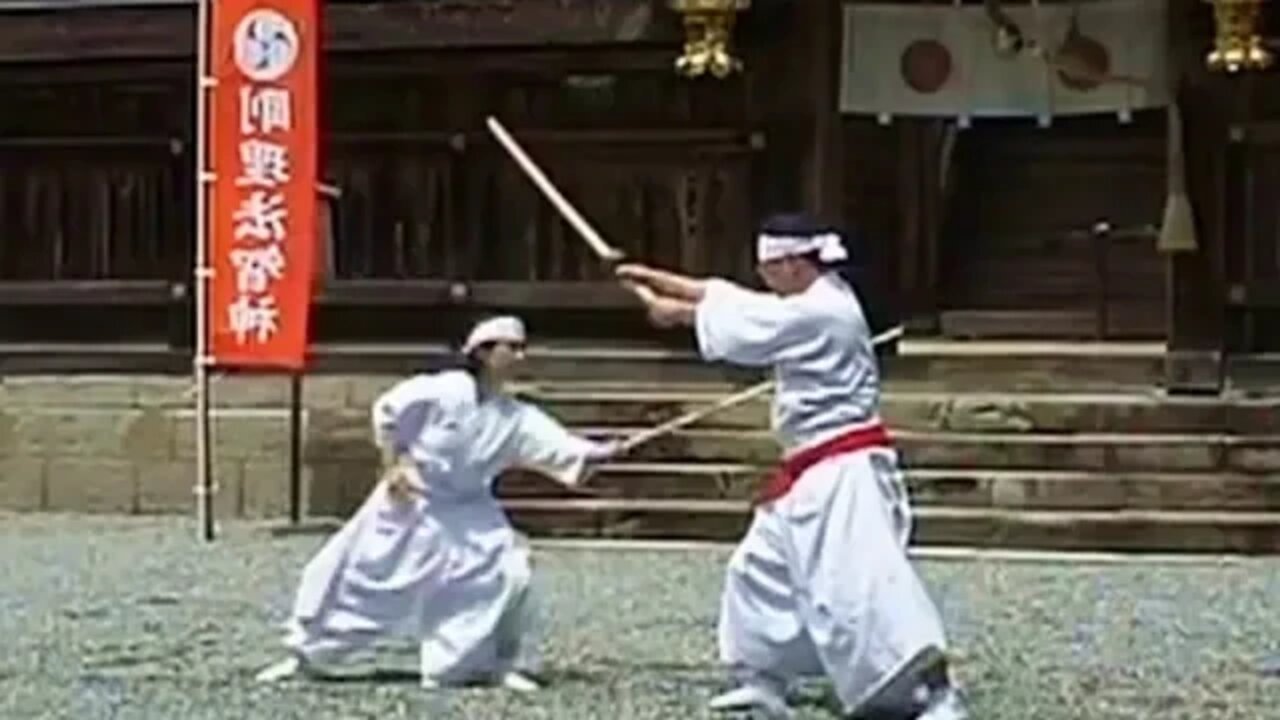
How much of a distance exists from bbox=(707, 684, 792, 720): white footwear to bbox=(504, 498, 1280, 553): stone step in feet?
17.0

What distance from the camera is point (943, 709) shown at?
696 centimetres

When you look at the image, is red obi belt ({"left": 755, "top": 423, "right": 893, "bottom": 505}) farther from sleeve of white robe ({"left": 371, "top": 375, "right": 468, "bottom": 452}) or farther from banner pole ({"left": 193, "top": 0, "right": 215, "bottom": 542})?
banner pole ({"left": 193, "top": 0, "right": 215, "bottom": 542})

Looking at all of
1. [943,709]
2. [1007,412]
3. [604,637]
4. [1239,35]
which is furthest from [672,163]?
[943,709]

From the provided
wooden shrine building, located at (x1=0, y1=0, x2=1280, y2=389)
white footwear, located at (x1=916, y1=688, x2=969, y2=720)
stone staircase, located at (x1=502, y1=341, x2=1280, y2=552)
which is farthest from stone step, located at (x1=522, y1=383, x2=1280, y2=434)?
white footwear, located at (x1=916, y1=688, x2=969, y2=720)

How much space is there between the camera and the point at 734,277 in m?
14.4

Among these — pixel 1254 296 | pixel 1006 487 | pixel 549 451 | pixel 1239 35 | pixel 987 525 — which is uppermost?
pixel 1239 35

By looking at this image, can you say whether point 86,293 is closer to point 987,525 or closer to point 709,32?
point 709,32

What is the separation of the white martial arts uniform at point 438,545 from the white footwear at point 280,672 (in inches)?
1.6

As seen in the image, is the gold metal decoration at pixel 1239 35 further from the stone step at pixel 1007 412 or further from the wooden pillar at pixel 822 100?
the wooden pillar at pixel 822 100

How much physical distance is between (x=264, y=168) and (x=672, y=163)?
2571 mm

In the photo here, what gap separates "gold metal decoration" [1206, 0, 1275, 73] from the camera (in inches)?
524

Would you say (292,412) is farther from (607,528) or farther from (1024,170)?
(1024,170)

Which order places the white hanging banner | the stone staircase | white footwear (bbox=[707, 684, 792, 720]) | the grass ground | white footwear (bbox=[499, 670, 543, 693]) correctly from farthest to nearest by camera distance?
1. the white hanging banner
2. the stone staircase
3. white footwear (bbox=[499, 670, 543, 693])
4. the grass ground
5. white footwear (bbox=[707, 684, 792, 720])

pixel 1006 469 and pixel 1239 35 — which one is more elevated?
pixel 1239 35
